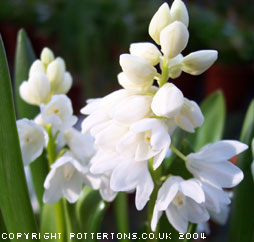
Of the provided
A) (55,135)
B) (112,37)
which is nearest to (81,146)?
(55,135)

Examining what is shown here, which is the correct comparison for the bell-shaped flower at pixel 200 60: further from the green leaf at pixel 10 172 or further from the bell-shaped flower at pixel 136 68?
the green leaf at pixel 10 172

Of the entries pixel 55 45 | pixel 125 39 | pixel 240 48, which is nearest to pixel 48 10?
pixel 55 45

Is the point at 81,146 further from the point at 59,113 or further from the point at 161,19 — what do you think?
the point at 161,19

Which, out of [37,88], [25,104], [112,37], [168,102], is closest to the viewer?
A: [168,102]

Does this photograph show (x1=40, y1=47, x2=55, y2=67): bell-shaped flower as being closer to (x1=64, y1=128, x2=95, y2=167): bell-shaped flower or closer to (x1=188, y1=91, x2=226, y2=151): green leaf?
(x1=64, y1=128, x2=95, y2=167): bell-shaped flower

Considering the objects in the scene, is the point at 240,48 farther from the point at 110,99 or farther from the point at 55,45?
the point at 110,99

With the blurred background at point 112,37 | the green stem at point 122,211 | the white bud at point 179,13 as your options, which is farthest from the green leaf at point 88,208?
Answer: the blurred background at point 112,37

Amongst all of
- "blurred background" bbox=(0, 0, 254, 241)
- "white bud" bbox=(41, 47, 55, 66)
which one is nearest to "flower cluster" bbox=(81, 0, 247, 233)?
"white bud" bbox=(41, 47, 55, 66)
